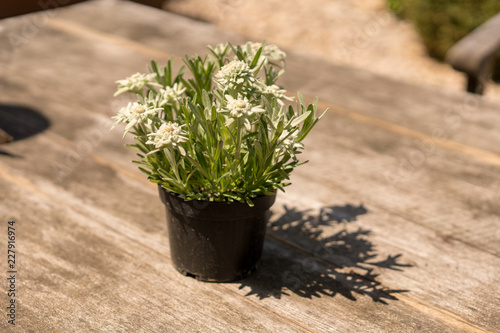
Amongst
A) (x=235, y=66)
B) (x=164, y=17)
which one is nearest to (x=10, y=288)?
(x=235, y=66)

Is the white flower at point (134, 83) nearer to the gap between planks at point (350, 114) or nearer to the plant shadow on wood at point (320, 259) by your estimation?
the plant shadow on wood at point (320, 259)

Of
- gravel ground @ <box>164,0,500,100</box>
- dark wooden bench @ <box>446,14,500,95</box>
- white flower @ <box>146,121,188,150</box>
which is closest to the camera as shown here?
white flower @ <box>146,121,188,150</box>

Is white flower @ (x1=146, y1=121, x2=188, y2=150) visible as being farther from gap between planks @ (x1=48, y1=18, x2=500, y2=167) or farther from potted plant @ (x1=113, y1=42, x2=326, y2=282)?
gap between planks @ (x1=48, y1=18, x2=500, y2=167)

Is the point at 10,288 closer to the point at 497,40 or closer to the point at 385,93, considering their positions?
the point at 385,93

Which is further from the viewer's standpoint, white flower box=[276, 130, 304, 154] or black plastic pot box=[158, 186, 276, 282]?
black plastic pot box=[158, 186, 276, 282]

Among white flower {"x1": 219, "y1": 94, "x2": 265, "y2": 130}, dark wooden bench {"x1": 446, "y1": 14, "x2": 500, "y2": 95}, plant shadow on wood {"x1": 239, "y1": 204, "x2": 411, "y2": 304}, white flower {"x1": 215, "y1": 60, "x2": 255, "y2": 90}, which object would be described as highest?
dark wooden bench {"x1": 446, "y1": 14, "x2": 500, "y2": 95}

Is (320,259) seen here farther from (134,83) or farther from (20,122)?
(20,122)

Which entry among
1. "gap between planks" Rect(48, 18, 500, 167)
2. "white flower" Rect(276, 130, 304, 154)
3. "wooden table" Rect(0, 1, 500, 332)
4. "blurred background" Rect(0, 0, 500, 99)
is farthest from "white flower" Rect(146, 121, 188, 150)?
"blurred background" Rect(0, 0, 500, 99)
